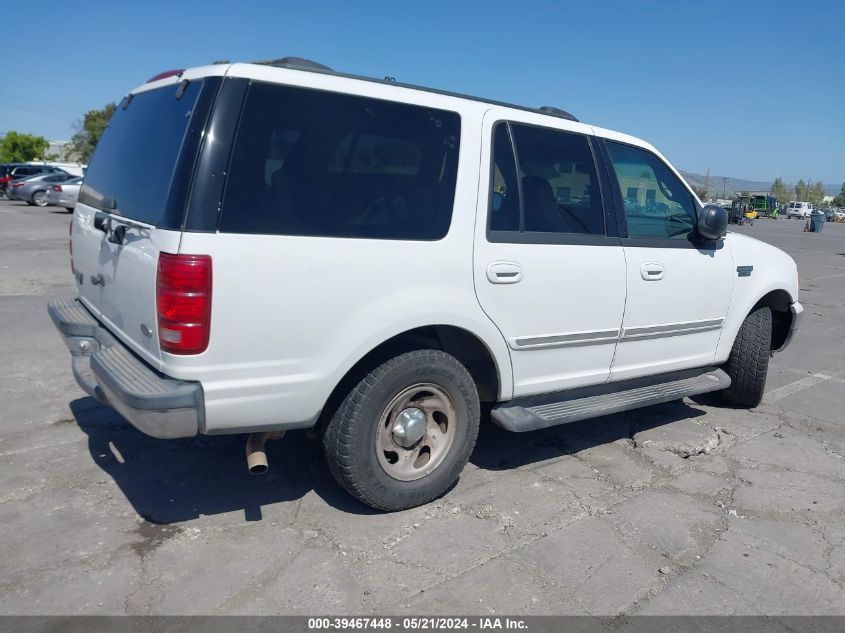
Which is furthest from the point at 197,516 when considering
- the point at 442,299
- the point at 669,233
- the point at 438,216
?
the point at 669,233

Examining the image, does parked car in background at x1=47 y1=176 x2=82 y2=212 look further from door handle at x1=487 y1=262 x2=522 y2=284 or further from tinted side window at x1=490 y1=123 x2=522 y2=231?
door handle at x1=487 y1=262 x2=522 y2=284

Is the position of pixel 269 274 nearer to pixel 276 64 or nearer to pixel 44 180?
pixel 276 64

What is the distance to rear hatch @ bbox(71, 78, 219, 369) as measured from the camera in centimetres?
293

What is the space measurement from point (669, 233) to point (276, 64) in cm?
284

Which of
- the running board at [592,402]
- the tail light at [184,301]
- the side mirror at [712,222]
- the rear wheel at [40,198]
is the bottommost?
the running board at [592,402]

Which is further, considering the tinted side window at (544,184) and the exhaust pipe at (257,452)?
the tinted side window at (544,184)

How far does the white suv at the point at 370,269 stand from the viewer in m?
→ 2.91

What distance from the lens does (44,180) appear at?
91.8ft

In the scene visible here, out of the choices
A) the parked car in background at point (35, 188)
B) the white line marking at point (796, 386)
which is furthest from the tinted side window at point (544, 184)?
the parked car in background at point (35, 188)

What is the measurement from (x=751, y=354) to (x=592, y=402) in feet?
5.92

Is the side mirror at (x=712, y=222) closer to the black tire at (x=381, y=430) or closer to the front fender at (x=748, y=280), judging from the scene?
the front fender at (x=748, y=280)

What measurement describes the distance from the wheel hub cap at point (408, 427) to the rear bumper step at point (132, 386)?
103 cm

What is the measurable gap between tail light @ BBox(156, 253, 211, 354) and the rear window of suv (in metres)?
0.30

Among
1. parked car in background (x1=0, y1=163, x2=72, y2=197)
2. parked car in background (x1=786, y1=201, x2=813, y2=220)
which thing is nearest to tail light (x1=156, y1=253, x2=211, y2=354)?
parked car in background (x1=0, y1=163, x2=72, y2=197)
